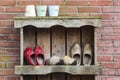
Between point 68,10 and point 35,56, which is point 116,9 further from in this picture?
point 35,56

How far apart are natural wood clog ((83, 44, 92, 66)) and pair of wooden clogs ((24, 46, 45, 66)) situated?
1.11ft

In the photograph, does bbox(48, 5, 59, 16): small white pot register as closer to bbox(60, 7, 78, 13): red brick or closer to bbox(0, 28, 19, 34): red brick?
bbox(60, 7, 78, 13): red brick

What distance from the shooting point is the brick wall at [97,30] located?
2801 millimetres

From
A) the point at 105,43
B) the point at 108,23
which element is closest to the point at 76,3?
the point at 108,23

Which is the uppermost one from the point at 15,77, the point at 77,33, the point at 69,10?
the point at 69,10

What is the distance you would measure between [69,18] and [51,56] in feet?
1.26

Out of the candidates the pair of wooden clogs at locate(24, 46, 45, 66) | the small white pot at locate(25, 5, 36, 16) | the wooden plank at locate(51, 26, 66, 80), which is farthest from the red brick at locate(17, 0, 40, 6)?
the pair of wooden clogs at locate(24, 46, 45, 66)

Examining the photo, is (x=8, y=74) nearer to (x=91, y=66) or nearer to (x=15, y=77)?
(x=15, y=77)

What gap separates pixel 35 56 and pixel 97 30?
0.59 m

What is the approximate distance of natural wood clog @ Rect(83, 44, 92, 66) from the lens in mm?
2639

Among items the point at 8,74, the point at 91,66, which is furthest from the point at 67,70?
the point at 8,74

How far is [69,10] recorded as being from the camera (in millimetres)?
2820

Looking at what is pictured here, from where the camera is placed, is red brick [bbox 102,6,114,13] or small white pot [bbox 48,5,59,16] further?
red brick [bbox 102,6,114,13]

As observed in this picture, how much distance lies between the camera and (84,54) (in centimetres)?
265
